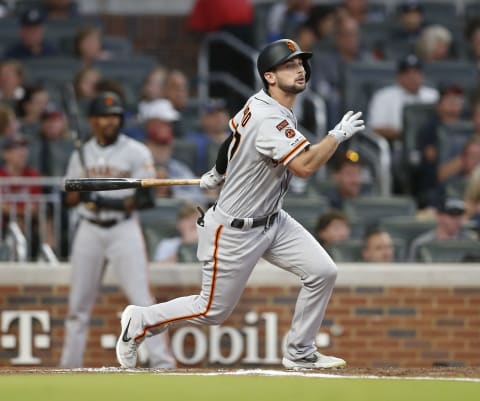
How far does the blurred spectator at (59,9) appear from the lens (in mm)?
15461

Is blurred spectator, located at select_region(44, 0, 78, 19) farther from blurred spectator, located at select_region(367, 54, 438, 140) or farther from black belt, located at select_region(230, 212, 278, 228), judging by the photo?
black belt, located at select_region(230, 212, 278, 228)

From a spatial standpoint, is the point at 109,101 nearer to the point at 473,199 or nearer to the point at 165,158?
the point at 165,158

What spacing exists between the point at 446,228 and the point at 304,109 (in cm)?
316

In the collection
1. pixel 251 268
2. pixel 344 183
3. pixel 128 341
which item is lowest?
pixel 128 341

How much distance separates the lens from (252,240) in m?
8.52

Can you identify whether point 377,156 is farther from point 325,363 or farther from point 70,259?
point 325,363

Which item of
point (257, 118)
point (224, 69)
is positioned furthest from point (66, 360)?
point (224, 69)

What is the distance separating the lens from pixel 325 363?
8766 millimetres

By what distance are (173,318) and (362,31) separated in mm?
7739

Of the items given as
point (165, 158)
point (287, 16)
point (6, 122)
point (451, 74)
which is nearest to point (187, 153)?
point (165, 158)

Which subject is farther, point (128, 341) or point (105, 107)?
point (105, 107)

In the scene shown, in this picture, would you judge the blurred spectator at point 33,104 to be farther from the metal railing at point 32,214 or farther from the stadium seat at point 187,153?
the metal railing at point 32,214

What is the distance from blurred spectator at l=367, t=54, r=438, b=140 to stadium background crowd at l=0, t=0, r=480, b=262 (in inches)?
0.5

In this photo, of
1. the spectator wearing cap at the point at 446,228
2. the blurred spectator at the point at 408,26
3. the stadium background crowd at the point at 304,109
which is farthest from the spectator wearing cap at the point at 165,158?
the blurred spectator at the point at 408,26
